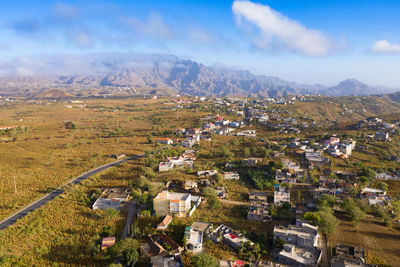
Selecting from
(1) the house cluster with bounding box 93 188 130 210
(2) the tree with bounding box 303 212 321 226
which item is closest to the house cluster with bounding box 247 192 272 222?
(2) the tree with bounding box 303 212 321 226

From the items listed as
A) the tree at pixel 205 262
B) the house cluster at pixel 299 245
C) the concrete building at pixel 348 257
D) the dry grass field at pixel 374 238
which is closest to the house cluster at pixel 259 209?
the house cluster at pixel 299 245

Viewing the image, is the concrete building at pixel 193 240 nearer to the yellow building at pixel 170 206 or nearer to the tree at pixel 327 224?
the yellow building at pixel 170 206

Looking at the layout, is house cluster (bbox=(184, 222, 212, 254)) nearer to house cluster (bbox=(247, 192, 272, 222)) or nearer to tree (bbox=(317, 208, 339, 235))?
house cluster (bbox=(247, 192, 272, 222))

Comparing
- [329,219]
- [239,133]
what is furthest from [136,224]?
[239,133]

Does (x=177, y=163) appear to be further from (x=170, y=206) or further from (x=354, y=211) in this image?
(x=354, y=211)

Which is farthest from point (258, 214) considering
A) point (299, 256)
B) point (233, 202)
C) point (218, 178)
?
point (218, 178)
